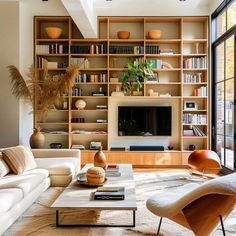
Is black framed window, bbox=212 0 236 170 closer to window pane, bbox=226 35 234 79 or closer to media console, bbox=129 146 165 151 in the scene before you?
window pane, bbox=226 35 234 79

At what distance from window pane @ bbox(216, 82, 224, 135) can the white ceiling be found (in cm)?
167

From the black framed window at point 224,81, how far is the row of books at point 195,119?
0.71ft

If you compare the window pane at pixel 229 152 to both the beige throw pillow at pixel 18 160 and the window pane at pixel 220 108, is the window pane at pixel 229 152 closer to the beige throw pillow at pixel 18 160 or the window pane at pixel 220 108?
the window pane at pixel 220 108

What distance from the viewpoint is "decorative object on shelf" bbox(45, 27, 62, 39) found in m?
6.65

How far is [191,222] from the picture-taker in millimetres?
2258

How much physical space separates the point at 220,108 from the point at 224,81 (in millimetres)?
583

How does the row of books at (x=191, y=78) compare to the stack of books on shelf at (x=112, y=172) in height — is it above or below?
above

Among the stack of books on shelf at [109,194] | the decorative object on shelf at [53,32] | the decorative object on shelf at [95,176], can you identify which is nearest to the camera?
the stack of books on shelf at [109,194]

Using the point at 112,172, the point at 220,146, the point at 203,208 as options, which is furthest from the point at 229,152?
the point at 203,208

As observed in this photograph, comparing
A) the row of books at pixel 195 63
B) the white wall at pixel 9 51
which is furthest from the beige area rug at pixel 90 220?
the row of books at pixel 195 63

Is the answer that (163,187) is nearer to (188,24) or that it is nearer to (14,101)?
(14,101)

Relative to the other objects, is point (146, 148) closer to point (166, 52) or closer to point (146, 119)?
point (146, 119)

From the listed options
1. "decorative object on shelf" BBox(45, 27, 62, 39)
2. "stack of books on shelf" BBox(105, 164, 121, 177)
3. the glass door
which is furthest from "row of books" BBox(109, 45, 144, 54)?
"stack of books on shelf" BBox(105, 164, 121, 177)

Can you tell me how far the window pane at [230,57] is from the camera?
5.64 metres
